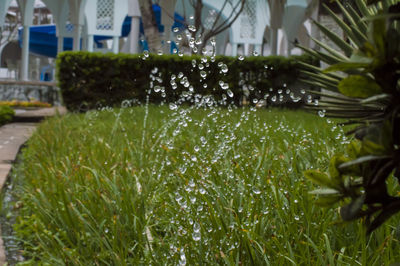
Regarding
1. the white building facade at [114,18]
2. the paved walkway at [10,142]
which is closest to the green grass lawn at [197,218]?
the paved walkway at [10,142]

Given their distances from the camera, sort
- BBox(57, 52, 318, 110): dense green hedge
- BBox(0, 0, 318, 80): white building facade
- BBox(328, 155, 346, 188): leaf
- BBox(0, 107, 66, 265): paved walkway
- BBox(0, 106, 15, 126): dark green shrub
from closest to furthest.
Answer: BBox(328, 155, 346, 188): leaf → BBox(0, 107, 66, 265): paved walkway → BBox(0, 106, 15, 126): dark green shrub → BBox(57, 52, 318, 110): dense green hedge → BBox(0, 0, 318, 80): white building facade

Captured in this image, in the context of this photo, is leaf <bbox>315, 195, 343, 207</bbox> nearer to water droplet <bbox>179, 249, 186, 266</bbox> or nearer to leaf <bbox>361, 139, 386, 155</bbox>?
leaf <bbox>361, 139, 386, 155</bbox>

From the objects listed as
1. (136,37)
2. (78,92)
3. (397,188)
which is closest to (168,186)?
(397,188)

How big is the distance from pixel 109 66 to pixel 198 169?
24.6ft

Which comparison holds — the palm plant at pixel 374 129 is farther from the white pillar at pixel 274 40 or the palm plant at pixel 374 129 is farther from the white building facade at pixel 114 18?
the white building facade at pixel 114 18

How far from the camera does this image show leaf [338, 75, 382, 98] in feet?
1.69

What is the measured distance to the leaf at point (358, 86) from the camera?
51 cm

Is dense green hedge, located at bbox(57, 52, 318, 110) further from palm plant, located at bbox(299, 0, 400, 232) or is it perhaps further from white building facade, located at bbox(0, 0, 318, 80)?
palm plant, located at bbox(299, 0, 400, 232)

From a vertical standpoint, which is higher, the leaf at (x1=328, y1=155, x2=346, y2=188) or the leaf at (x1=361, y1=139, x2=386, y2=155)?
the leaf at (x1=361, y1=139, x2=386, y2=155)

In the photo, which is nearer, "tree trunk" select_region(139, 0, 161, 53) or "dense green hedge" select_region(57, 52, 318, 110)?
"dense green hedge" select_region(57, 52, 318, 110)

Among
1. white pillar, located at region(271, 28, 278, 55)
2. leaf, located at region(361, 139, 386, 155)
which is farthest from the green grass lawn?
white pillar, located at region(271, 28, 278, 55)

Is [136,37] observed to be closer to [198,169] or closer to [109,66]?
[109,66]

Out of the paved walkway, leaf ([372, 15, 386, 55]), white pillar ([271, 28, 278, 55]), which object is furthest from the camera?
white pillar ([271, 28, 278, 55])

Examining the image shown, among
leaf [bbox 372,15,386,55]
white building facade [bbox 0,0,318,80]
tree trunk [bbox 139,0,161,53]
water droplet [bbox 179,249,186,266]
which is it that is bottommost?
water droplet [bbox 179,249,186,266]
